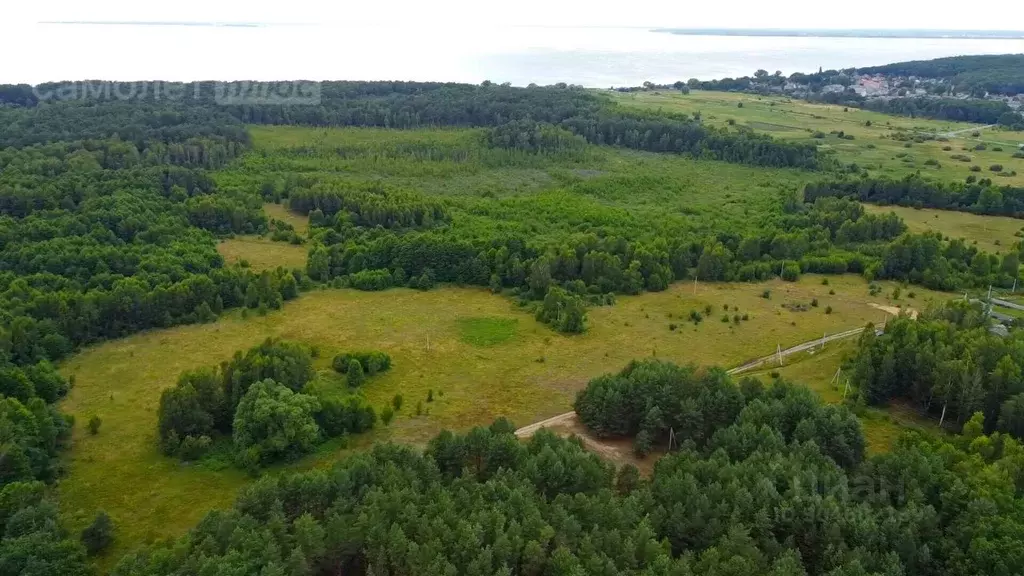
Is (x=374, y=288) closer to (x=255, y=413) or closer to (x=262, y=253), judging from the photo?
(x=262, y=253)

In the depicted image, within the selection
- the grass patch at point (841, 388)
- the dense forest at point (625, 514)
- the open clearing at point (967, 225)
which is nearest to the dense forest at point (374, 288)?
the dense forest at point (625, 514)

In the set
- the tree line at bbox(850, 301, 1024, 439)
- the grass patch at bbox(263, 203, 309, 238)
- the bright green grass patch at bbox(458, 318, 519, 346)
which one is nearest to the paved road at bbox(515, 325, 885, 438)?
the tree line at bbox(850, 301, 1024, 439)

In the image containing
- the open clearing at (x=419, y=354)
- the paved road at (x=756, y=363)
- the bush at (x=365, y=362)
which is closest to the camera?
the open clearing at (x=419, y=354)

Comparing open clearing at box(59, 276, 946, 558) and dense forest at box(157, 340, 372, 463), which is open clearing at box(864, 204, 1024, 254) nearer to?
open clearing at box(59, 276, 946, 558)

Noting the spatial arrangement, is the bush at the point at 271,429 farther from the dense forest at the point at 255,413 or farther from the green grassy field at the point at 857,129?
the green grassy field at the point at 857,129

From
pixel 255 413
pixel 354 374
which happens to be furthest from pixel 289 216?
pixel 255 413

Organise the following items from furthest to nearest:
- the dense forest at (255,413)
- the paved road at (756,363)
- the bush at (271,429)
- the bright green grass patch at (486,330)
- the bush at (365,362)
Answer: the bright green grass patch at (486,330)
the bush at (365,362)
the paved road at (756,363)
the dense forest at (255,413)
the bush at (271,429)
